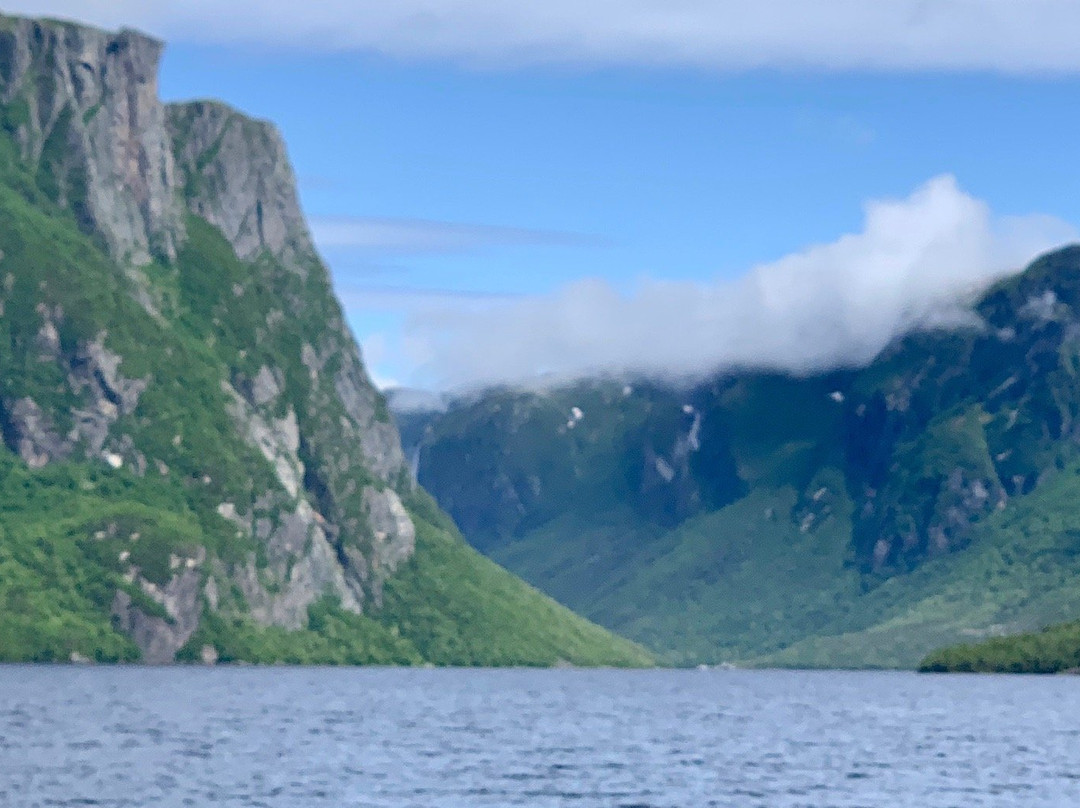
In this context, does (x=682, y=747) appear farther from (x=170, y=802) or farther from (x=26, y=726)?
(x=170, y=802)

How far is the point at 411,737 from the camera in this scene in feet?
636

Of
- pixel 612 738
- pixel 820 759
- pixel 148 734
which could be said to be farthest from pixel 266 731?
pixel 820 759

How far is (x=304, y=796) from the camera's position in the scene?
442 ft

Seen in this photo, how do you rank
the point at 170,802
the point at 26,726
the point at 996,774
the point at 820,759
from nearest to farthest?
the point at 170,802 < the point at 996,774 < the point at 820,759 < the point at 26,726

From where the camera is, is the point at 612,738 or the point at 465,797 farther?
the point at 612,738

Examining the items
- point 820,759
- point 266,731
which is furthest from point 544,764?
point 266,731

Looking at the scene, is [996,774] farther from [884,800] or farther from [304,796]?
[304,796]

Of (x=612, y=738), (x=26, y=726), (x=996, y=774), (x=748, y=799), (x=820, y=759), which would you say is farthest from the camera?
(x=612, y=738)

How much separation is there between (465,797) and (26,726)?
6363 cm

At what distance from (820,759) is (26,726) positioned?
68749 mm

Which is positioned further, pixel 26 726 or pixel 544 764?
pixel 26 726

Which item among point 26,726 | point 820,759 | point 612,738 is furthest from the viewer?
point 612,738

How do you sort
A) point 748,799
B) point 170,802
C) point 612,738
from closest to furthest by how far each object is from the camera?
1. point 170,802
2. point 748,799
3. point 612,738

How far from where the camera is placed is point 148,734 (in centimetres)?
18538
